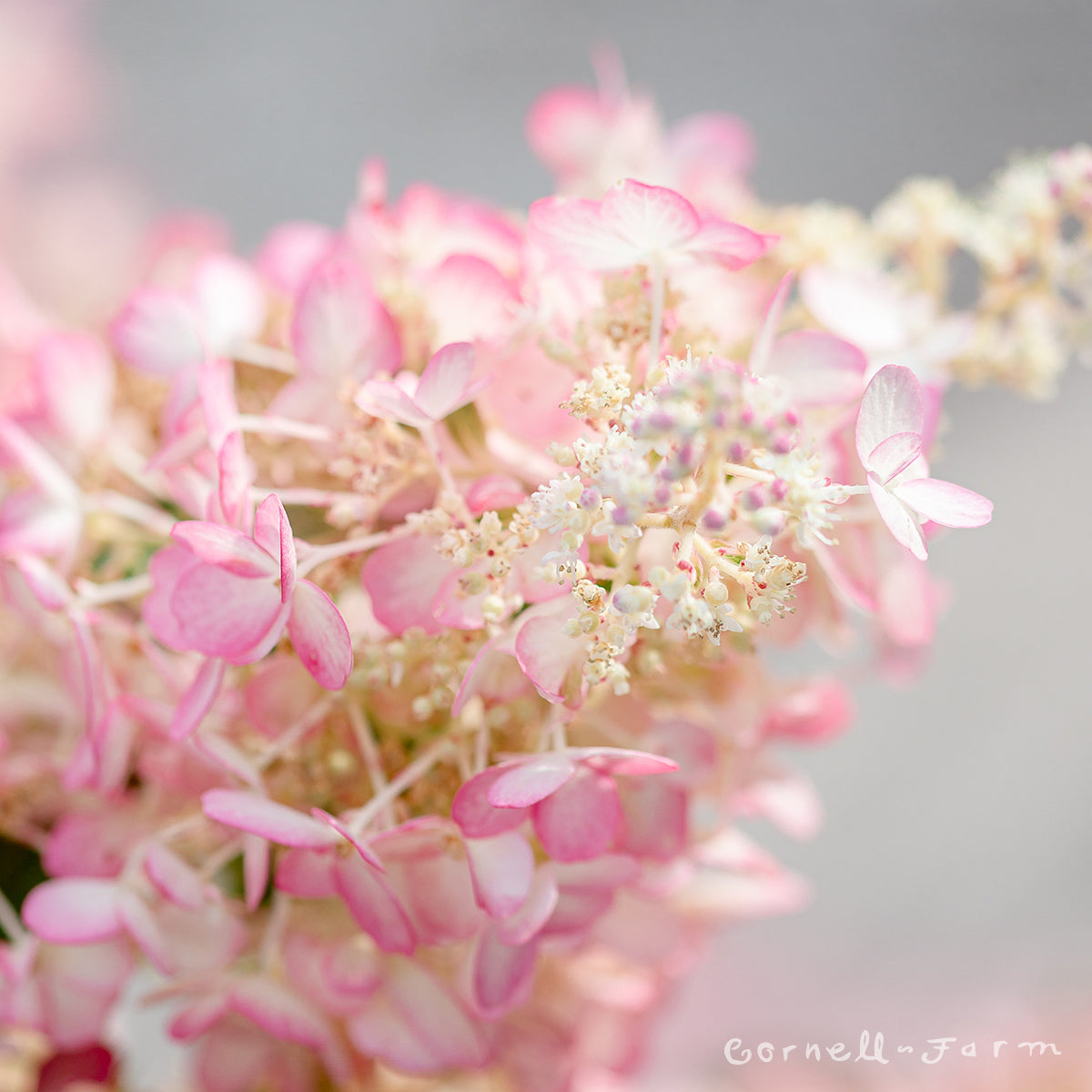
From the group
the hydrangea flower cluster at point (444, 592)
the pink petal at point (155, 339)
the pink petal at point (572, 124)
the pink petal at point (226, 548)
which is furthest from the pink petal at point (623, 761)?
the pink petal at point (572, 124)

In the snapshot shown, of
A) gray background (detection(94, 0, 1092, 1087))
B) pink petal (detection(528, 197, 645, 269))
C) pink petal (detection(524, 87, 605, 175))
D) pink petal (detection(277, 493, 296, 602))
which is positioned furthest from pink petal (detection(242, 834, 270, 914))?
gray background (detection(94, 0, 1092, 1087))

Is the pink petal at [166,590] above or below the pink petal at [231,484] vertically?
below

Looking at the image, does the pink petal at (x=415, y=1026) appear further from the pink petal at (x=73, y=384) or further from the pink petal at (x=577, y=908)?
the pink petal at (x=73, y=384)

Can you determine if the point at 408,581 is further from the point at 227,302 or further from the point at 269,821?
the point at 227,302

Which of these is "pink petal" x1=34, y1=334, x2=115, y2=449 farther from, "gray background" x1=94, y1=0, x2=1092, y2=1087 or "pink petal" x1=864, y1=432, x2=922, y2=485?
"gray background" x1=94, y1=0, x2=1092, y2=1087

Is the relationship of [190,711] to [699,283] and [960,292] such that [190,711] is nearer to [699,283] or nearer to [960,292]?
[699,283]

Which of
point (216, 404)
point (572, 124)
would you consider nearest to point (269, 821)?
point (216, 404)

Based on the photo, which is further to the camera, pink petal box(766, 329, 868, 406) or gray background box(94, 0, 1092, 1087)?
gray background box(94, 0, 1092, 1087)
